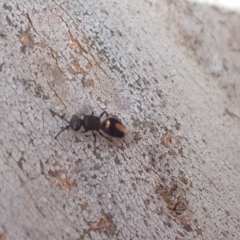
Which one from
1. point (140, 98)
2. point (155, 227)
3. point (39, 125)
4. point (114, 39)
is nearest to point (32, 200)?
point (39, 125)

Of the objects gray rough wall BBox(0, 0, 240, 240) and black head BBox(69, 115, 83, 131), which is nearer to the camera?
gray rough wall BBox(0, 0, 240, 240)

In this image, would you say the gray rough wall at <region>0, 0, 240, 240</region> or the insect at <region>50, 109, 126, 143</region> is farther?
the insect at <region>50, 109, 126, 143</region>

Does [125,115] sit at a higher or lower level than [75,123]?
higher

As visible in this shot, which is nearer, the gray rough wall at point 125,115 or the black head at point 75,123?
the gray rough wall at point 125,115
